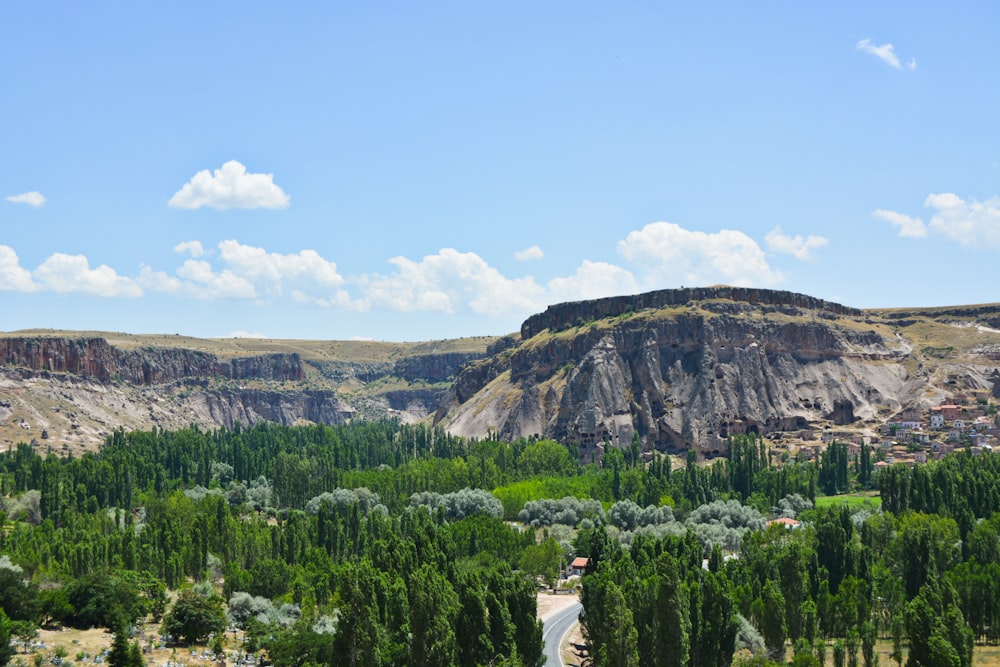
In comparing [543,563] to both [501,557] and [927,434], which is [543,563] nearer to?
[501,557]

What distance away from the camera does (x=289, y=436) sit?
19538cm

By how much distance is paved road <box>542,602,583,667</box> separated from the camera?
219ft

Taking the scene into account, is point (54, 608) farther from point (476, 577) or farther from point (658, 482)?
point (658, 482)

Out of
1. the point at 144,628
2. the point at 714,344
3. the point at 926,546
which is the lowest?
the point at 144,628

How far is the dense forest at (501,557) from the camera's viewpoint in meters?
56.9

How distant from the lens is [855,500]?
12900cm

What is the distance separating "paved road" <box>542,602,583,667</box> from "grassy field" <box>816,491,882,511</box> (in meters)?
47.1

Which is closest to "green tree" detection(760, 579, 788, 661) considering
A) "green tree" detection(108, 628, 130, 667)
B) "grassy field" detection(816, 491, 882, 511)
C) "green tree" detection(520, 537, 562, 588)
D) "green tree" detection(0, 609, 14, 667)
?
"green tree" detection(520, 537, 562, 588)

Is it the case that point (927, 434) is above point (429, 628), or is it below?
above

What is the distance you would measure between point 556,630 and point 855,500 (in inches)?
2716

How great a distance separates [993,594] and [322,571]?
51.8 m

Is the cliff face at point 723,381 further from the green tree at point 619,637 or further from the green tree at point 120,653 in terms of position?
the green tree at point 120,653

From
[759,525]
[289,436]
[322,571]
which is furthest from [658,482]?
[289,436]

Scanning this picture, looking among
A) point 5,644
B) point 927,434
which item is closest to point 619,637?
point 5,644
